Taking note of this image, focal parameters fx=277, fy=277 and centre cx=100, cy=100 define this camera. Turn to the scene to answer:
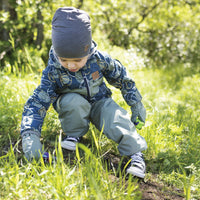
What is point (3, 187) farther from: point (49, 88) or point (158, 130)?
point (158, 130)

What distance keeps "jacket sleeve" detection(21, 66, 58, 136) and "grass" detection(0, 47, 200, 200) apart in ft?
0.62

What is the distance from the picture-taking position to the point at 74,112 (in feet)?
6.95

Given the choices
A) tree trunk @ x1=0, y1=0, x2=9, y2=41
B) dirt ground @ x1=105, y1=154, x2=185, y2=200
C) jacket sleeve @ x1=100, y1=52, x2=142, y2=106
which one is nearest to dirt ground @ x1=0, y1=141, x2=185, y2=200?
dirt ground @ x1=105, y1=154, x2=185, y2=200

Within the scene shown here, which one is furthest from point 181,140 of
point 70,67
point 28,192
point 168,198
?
point 28,192

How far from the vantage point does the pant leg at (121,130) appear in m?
2.01

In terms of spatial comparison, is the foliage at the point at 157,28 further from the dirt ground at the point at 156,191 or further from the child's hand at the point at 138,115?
the dirt ground at the point at 156,191

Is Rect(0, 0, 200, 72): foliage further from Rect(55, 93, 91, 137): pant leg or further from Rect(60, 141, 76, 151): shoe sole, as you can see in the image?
Rect(60, 141, 76, 151): shoe sole

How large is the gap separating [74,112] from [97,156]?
40 cm

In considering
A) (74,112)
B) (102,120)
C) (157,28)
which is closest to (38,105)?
(74,112)

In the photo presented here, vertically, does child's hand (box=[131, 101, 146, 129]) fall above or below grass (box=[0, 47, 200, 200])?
above

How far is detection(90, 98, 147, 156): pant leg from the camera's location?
201 cm

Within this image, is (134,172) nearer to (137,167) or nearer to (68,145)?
(137,167)

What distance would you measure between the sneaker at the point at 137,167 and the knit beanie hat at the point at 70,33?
83 centimetres

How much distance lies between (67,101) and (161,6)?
469cm
